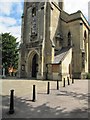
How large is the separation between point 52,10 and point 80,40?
747cm

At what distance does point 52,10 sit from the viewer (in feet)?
91.9

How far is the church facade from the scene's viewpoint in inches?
1003

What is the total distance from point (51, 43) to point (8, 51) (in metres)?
21.0

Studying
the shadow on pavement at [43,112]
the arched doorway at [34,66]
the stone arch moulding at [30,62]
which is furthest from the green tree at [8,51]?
the shadow on pavement at [43,112]

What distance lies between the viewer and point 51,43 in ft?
84.8

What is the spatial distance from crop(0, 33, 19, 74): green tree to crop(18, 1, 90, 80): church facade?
1431 centimetres

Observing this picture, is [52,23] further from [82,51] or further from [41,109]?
[41,109]

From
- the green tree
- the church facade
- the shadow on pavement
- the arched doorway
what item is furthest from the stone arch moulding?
the shadow on pavement

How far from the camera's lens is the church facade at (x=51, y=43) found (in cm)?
2547

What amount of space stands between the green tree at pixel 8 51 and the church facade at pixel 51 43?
1431 cm

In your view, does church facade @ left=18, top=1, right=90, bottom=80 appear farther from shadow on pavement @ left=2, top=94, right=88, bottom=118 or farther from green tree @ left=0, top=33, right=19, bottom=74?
shadow on pavement @ left=2, top=94, right=88, bottom=118

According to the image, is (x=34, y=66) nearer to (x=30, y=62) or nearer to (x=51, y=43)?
(x=30, y=62)

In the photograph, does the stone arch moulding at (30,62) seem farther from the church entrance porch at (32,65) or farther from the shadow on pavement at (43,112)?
the shadow on pavement at (43,112)

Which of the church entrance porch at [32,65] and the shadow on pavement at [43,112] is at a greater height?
the church entrance porch at [32,65]
